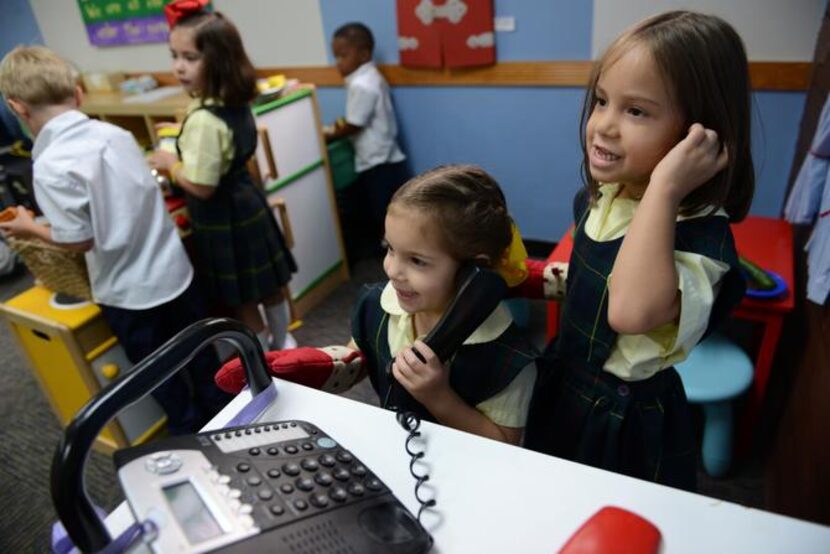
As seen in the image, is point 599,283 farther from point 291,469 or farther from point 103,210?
point 103,210

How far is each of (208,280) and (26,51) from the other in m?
0.74

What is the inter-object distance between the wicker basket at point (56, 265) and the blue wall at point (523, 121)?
164 cm

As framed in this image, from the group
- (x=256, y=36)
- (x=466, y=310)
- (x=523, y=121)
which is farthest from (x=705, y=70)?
(x=256, y=36)

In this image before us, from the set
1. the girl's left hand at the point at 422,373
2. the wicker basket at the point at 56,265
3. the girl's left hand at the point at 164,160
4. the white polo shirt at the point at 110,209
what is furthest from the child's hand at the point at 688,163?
the girl's left hand at the point at 164,160

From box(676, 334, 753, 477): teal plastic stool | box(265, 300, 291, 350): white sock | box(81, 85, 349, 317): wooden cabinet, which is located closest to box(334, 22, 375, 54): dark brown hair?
box(81, 85, 349, 317): wooden cabinet

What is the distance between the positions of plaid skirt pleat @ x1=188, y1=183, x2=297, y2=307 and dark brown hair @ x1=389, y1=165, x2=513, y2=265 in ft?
3.53

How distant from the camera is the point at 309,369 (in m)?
0.75

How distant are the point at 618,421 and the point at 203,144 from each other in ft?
4.19

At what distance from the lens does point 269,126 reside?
1992mm

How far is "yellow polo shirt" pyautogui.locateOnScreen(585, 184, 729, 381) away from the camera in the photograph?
620 mm

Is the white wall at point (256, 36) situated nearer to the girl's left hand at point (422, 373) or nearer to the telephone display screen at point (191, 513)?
the girl's left hand at point (422, 373)

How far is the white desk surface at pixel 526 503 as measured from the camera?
0.46m

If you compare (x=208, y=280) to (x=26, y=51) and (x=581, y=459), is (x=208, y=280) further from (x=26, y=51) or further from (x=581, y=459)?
(x=581, y=459)

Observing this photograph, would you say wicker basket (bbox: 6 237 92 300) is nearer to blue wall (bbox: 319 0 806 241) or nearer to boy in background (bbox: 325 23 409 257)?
boy in background (bbox: 325 23 409 257)
